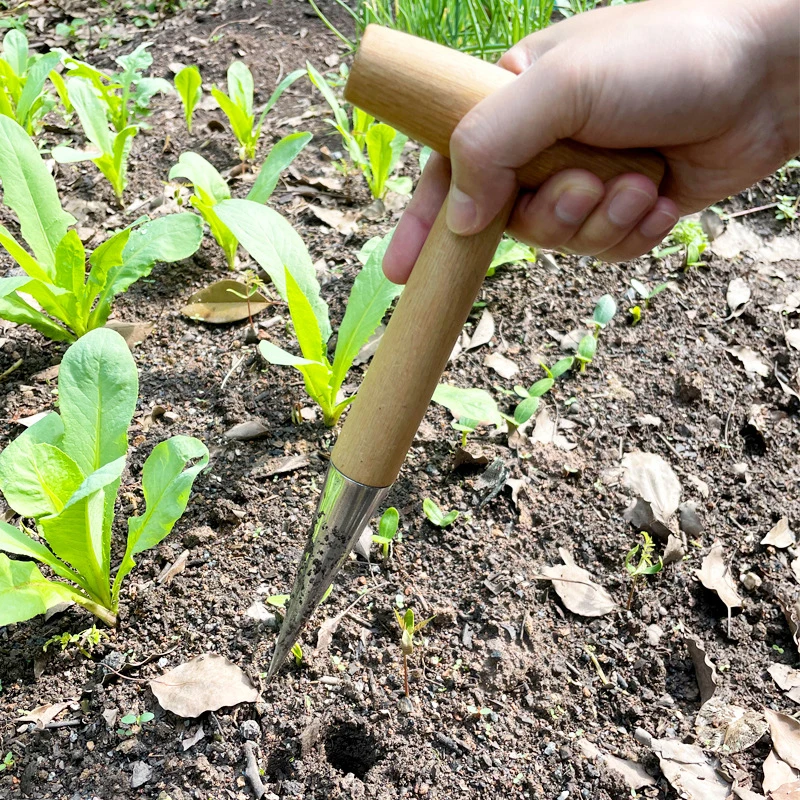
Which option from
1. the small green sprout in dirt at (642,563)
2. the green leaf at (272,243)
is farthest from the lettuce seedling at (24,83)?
the small green sprout in dirt at (642,563)

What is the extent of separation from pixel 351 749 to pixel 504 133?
1052 millimetres

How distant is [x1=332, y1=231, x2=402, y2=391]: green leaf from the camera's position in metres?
1.61

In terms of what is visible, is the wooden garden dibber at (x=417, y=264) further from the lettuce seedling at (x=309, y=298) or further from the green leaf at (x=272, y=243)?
the green leaf at (x=272, y=243)

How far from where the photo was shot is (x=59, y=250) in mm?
1732

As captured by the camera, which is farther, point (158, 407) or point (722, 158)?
point (158, 407)

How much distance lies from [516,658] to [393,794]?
12.9 inches

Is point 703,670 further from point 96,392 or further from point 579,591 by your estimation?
point 96,392

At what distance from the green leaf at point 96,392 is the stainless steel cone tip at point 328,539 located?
44 centimetres

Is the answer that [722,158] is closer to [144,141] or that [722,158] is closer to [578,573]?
[578,573]

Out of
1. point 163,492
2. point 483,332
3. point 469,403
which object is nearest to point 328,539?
point 163,492

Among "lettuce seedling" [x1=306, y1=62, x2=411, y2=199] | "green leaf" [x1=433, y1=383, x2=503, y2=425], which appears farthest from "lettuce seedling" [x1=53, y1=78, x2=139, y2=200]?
"green leaf" [x1=433, y1=383, x2=503, y2=425]

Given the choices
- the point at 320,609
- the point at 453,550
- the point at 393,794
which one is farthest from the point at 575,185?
the point at 393,794

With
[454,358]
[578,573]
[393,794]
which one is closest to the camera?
[393,794]

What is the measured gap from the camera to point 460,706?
4.34ft
